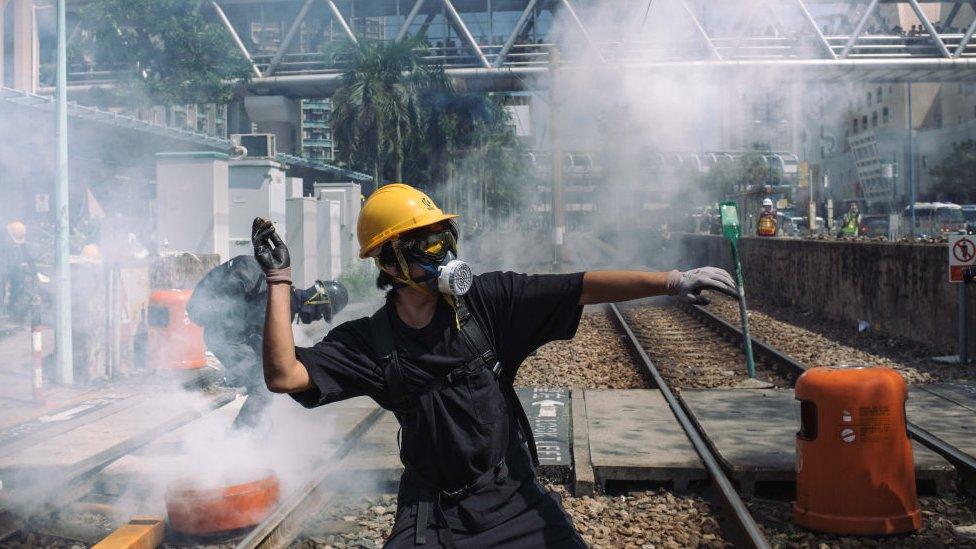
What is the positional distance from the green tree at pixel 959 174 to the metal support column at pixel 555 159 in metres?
26.6

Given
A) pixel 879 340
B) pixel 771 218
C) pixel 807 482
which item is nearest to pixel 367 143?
pixel 771 218

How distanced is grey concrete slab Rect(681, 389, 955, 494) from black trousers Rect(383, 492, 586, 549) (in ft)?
10.2

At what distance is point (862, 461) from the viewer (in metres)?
4.69

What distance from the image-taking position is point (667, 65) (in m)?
21.3

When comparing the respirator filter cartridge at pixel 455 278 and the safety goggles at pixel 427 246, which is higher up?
the safety goggles at pixel 427 246

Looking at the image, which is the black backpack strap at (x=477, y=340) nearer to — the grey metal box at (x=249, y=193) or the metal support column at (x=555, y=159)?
the grey metal box at (x=249, y=193)

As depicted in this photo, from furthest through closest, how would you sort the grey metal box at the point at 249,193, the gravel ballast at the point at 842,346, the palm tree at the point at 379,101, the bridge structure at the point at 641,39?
the palm tree at the point at 379,101 → the bridge structure at the point at 641,39 → the grey metal box at the point at 249,193 → the gravel ballast at the point at 842,346


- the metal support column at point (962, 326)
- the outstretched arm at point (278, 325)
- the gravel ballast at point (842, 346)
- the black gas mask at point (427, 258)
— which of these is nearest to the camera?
the outstretched arm at point (278, 325)

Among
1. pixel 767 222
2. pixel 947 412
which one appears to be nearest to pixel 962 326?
pixel 947 412

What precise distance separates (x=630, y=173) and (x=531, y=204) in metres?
21.5

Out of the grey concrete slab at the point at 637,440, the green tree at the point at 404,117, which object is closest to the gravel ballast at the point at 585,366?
the grey concrete slab at the point at 637,440

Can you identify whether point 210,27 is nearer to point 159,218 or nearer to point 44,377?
point 159,218

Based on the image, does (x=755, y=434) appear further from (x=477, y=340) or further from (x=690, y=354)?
(x=690, y=354)

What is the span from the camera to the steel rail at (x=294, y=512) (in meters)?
4.60
